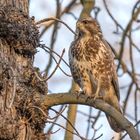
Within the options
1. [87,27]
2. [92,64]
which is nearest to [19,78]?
[92,64]

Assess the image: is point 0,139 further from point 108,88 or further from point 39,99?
point 108,88

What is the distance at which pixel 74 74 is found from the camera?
3918mm

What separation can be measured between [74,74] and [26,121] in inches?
43.3

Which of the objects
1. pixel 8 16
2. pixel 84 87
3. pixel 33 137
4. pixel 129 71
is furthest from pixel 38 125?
pixel 129 71

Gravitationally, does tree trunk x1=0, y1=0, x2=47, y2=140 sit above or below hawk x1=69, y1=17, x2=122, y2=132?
below

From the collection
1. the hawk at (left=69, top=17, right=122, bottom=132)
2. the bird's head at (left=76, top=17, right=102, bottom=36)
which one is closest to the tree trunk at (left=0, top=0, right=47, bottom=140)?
the hawk at (left=69, top=17, right=122, bottom=132)

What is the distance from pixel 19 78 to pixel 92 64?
1.06 metres

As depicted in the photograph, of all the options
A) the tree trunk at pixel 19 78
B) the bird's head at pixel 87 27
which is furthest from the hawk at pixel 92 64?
the tree trunk at pixel 19 78

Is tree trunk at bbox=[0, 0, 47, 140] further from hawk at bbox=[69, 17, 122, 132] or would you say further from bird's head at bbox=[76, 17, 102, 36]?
bird's head at bbox=[76, 17, 102, 36]

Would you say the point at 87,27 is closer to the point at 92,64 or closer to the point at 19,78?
the point at 92,64

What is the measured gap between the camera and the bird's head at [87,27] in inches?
159

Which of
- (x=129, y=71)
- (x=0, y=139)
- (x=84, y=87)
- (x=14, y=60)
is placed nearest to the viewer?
(x=0, y=139)

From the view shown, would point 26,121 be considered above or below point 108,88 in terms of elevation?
below

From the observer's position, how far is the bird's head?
4.05 meters
